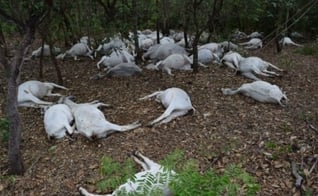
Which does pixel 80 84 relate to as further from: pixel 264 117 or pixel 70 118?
pixel 264 117

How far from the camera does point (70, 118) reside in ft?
13.4

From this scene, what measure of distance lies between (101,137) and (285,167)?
5.17 feet

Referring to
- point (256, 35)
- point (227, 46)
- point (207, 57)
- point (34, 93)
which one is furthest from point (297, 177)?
point (256, 35)

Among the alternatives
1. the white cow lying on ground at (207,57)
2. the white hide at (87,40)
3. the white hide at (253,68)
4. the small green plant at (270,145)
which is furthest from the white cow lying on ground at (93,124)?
the white hide at (87,40)

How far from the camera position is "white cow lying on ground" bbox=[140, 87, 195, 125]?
13.3ft

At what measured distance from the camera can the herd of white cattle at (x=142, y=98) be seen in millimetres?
3877

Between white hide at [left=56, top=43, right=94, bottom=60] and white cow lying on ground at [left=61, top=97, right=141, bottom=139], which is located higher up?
white cow lying on ground at [left=61, top=97, right=141, bottom=139]

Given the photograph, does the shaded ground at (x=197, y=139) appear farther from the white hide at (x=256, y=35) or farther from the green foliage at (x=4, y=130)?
the white hide at (x=256, y=35)

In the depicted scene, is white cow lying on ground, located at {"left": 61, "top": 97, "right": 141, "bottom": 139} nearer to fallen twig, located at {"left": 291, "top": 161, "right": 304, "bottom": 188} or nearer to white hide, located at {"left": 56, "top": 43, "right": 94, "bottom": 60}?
fallen twig, located at {"left": 291, "top": 161, "right": 304, "bottom": 188}

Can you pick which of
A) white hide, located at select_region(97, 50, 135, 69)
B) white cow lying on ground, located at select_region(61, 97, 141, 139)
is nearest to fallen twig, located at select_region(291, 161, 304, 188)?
white cow lying on ground, located at select_region(61, 97, 141, 139)

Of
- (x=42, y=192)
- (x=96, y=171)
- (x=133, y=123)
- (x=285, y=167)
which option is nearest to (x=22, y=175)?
(x=42, y=192)

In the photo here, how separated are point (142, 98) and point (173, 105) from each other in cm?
61

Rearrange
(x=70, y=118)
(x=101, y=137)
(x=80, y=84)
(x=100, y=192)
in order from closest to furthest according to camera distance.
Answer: (x=100, y=192)
(x=101, y=137)
(x=70, y=118)
(x=80, y=84)

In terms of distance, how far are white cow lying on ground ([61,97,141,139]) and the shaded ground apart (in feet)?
0.23
